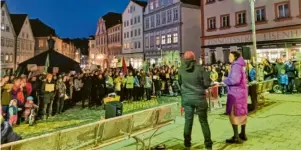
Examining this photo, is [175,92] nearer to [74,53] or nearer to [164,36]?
[164,36]

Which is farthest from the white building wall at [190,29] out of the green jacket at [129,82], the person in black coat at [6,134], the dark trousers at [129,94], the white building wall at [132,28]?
the person in black coat at [6,134]

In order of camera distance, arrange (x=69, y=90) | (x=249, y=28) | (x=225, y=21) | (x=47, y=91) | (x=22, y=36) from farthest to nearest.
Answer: (x=22, y=36)
(x=225, y=21)
(x=249, y=28)
(x=69, y=90)
(x=47, y=91)

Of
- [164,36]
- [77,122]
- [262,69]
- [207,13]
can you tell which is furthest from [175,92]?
[164,36]

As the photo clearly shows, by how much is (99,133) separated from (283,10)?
27.3 meters

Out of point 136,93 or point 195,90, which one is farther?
point 136,93

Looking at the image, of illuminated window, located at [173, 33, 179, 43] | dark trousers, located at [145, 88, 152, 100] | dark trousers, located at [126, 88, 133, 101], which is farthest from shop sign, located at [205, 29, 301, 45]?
dark trousers, located at [126, 88, 133, 101]

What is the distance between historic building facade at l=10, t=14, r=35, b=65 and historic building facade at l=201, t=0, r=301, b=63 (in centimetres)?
3859

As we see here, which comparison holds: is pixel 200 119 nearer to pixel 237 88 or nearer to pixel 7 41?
pixel 237 88

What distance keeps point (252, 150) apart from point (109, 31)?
67505 mm

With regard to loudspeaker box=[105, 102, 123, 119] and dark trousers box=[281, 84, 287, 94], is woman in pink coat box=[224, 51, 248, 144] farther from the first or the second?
dark trousers box=[281, 84, 287, 94]

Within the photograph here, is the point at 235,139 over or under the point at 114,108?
under

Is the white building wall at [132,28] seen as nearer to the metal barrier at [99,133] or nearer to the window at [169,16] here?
the window at [169,16]

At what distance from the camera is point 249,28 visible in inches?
1174

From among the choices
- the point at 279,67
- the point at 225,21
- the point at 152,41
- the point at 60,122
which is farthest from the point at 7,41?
the point at 279,67
